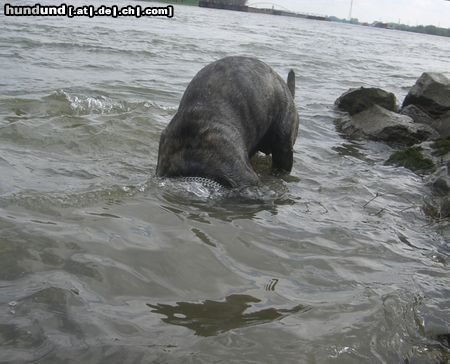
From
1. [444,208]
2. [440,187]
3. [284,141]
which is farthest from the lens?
[440,187]

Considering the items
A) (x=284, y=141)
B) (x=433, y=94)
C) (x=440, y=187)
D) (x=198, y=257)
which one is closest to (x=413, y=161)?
(x=440, y=187)

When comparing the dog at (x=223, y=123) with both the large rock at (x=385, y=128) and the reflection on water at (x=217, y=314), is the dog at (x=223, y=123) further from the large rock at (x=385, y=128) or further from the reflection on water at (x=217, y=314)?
the large rock at (x=385, y=128)

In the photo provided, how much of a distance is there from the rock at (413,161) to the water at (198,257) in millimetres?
285

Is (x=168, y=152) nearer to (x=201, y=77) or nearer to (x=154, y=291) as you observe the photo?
(x=201, y=77)

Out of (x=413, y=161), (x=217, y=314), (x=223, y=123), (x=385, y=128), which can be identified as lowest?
(x=217, y=314)

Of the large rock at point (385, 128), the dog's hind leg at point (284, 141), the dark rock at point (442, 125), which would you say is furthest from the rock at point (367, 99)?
the dog's hind leg at point (284, 141)

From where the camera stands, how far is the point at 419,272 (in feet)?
12.5

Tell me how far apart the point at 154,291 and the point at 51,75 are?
8023mm

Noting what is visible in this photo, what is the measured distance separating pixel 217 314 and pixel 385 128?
6.62 meters

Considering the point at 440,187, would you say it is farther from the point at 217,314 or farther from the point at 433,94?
the point at 433,94

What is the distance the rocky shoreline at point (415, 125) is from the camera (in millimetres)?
6572

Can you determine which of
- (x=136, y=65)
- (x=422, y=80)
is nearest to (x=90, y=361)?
(x=422, y=80)

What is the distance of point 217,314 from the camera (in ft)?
9.56

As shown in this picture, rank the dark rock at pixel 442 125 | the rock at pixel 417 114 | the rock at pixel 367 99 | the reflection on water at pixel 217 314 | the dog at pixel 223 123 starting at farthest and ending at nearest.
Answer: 1. the rock at pixel 367 99
2. the rock at pixel 417 114
3. the dark rock at pixel 442 125
4. the dog at pixel 223 123
5. the reflection on water at pixel 217 314
